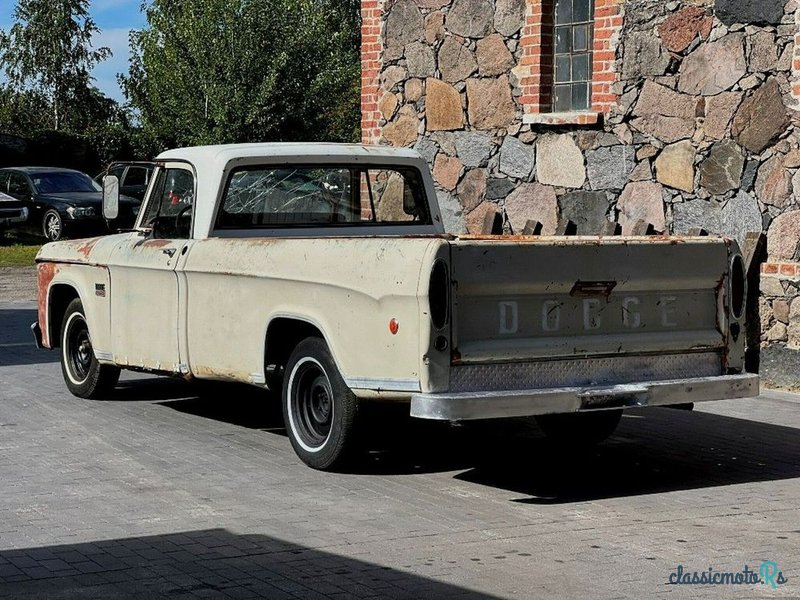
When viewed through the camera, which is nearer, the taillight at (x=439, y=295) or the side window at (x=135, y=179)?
the taillight at (x=439, y=295)

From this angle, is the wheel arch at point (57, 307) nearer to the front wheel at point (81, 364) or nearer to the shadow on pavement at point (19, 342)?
the front wheel at point (81, 364)

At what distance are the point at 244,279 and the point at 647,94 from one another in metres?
5.73

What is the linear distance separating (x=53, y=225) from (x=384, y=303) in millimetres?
24568

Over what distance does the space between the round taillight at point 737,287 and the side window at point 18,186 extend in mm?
Answer: 25484

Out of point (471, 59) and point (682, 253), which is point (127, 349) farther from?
point (471, 59)

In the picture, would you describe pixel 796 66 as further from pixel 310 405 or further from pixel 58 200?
pixel 58 200

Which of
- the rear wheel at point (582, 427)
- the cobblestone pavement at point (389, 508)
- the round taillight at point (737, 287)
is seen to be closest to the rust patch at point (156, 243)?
the cobblestone pavement at point (389, 508)

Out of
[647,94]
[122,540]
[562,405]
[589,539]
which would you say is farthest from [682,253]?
[647,94]

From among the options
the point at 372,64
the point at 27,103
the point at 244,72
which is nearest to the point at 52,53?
the point at 27,103

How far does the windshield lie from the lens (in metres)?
32.3

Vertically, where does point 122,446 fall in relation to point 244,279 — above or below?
below

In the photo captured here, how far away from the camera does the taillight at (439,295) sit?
743 cm

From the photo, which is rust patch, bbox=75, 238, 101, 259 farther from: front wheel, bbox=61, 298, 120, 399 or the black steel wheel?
the black steel wheel

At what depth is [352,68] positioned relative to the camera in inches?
1809
